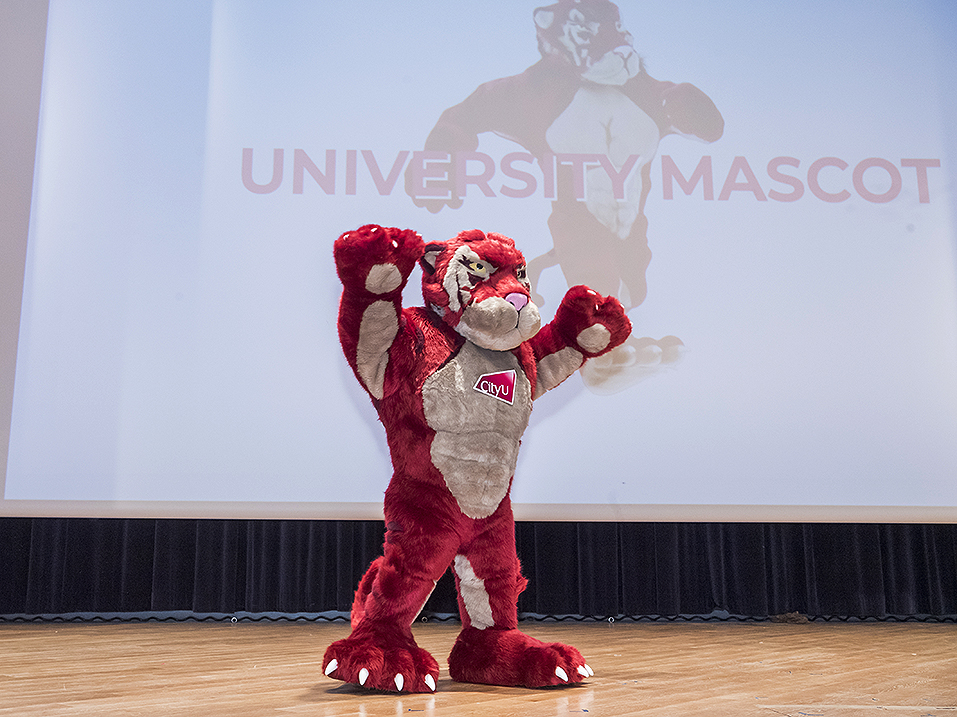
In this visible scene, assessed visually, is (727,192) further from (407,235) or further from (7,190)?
(7,190)

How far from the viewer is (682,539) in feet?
10.1

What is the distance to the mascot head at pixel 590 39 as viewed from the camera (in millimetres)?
2654

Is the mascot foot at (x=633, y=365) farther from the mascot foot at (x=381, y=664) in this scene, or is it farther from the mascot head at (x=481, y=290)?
the mascot foot at (x=381, y=664)

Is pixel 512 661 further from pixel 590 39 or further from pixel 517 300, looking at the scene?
pixel 590 39

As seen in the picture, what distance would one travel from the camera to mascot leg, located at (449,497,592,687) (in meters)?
1.30

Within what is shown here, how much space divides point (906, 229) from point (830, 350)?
51cm

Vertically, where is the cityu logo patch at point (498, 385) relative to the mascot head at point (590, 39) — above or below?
below

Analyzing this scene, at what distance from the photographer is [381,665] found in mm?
1221

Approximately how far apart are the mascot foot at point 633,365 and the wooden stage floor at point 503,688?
0.77 m

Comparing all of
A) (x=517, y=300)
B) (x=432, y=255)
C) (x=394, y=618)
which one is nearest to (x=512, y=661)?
(x=394, y=618)

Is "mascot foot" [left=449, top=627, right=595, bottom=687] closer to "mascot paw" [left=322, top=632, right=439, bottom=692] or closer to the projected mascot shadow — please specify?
"mascot paw" [left=322, top=632, right=439, bottom=692]

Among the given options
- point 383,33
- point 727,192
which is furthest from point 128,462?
point 727,192

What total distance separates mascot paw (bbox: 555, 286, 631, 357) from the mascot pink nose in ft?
0.50

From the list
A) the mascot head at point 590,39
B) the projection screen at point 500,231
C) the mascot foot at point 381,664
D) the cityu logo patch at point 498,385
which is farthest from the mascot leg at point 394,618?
the mascot head at point 590,39
